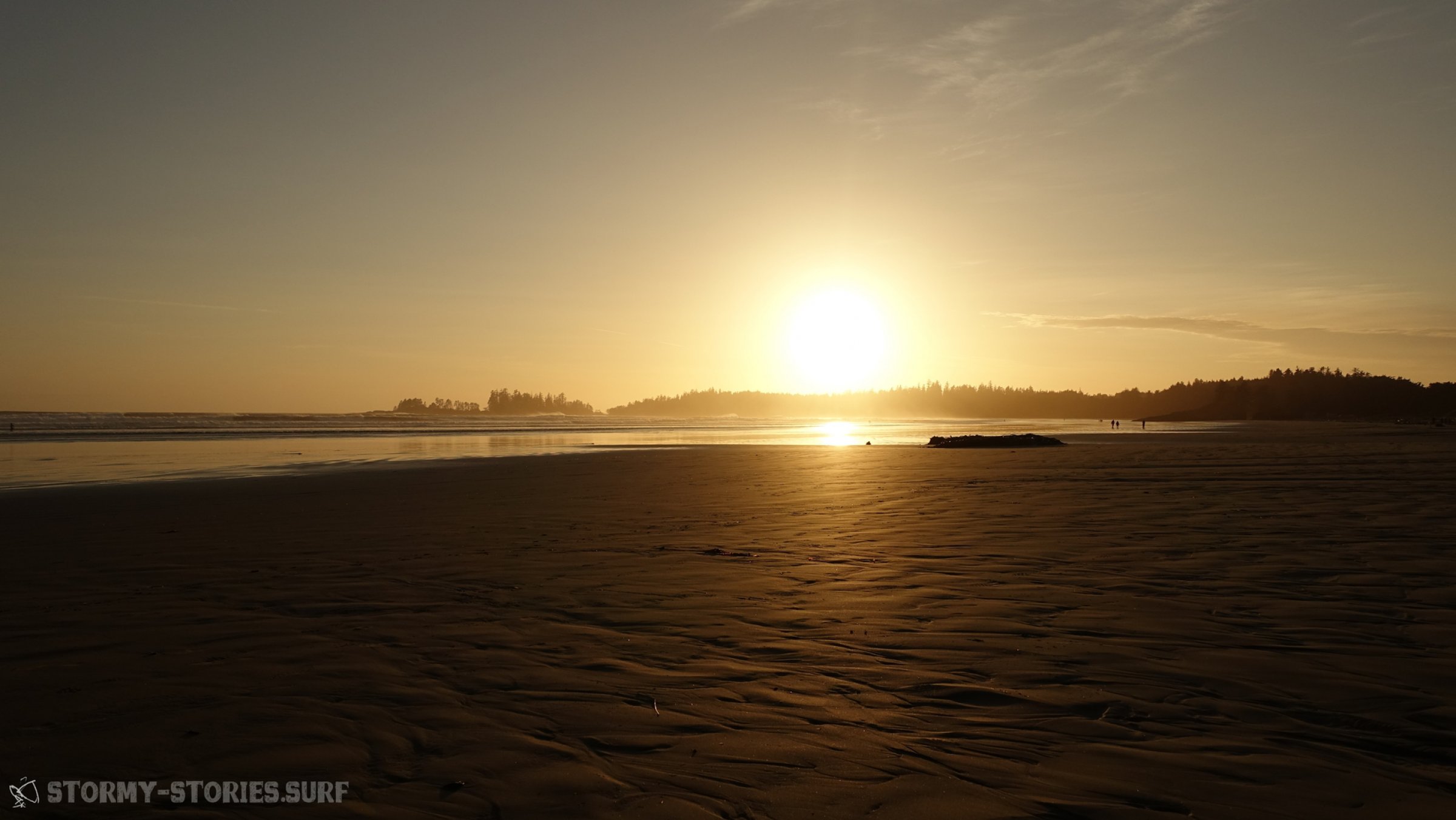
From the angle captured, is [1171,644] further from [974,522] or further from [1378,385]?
[1378,385]

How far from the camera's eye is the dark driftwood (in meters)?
35.4

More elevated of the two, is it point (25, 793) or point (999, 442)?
point (999, 442)

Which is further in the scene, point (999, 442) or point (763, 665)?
point (999, 442)

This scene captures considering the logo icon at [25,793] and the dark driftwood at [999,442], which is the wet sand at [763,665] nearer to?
the logo icon at [25,793]

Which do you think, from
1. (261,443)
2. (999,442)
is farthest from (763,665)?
(261,443)

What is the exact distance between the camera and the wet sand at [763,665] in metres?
3.59

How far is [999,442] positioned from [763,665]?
110 ft

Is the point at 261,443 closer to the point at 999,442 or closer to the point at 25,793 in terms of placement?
the point at 999,442

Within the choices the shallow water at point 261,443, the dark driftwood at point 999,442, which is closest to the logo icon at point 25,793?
the shallow water at point 261,443

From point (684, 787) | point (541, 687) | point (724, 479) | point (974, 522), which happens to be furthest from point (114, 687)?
point (724, 479)

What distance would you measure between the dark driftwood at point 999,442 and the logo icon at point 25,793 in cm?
3473

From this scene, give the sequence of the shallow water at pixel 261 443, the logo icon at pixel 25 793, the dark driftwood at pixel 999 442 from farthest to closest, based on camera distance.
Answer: the dark driftwood at pixel 999 442
the shallow water at pixel 261 443
the logo icon at pixel 25 793

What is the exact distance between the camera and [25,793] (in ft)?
11.8

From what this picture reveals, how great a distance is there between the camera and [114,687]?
4949 millimetres
